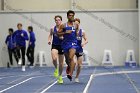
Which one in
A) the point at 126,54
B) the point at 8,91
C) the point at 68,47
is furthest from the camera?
the point at 126,54

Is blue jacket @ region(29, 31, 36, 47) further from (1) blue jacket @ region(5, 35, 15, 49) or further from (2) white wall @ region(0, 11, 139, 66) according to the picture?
(2) white wall @ region(0, 11, 139, 66)

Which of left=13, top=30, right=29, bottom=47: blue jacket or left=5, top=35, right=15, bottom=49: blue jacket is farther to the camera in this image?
left=5, top=35, right=15, bottom=49: blue jacket

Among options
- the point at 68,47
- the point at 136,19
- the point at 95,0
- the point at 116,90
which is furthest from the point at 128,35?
the point at 116,90

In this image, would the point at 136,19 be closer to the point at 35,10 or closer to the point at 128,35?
the point at 128,35

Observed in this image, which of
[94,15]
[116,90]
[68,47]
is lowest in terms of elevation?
[116,90]

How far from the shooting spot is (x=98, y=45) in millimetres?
24672

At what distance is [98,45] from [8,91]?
14.3m

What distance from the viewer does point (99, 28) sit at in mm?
24641

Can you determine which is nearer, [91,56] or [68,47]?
[68,47]

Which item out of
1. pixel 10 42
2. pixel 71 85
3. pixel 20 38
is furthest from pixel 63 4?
pixel 71 85

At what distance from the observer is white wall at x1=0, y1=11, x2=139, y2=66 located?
24500mm

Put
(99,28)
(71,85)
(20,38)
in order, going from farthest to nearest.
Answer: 1. (99,28)
2. (20,38)
3. (71,85)

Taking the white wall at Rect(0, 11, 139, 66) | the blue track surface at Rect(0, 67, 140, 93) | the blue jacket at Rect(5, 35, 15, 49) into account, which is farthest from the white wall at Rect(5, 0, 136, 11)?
the blue track surface at Rect(0, 67, 140, 93)

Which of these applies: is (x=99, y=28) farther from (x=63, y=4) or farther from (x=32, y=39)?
(x=32, y=39)
